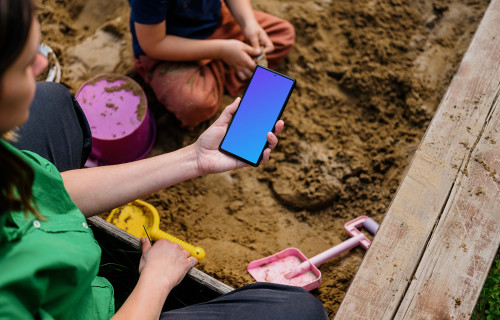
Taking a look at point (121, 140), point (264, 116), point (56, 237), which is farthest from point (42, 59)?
point (121, 140)

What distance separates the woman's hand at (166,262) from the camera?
1081 millimetres

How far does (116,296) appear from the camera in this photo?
1361 millimetres

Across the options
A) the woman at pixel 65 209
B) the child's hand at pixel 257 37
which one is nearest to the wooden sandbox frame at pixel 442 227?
the woman at pixel 65 209

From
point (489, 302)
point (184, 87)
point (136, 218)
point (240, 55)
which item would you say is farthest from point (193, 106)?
point (489, 302)

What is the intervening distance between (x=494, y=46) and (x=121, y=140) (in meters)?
1.37

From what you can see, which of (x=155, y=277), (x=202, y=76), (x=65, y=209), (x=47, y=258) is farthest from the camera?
(x=202, y=76)

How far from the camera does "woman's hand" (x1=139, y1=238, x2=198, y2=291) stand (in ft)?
3.55

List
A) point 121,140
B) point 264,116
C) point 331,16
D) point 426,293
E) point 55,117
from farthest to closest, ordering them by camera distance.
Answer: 1. point 331,16
2. point 121,140
3. point 264,116
4. point 55,117
5. point 426,293

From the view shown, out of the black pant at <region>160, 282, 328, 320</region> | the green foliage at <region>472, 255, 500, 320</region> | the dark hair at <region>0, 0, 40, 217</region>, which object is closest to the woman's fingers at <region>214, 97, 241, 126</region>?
the black pant at <region>160, 282, 328, 320</region>

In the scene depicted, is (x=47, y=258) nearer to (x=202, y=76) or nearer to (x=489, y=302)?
(x=202, y=76)

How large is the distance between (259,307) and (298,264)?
455 mm

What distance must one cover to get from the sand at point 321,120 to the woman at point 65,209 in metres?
0.36

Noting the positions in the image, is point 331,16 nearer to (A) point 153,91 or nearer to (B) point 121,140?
(A) point 153,91

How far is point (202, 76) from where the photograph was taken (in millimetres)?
1766
